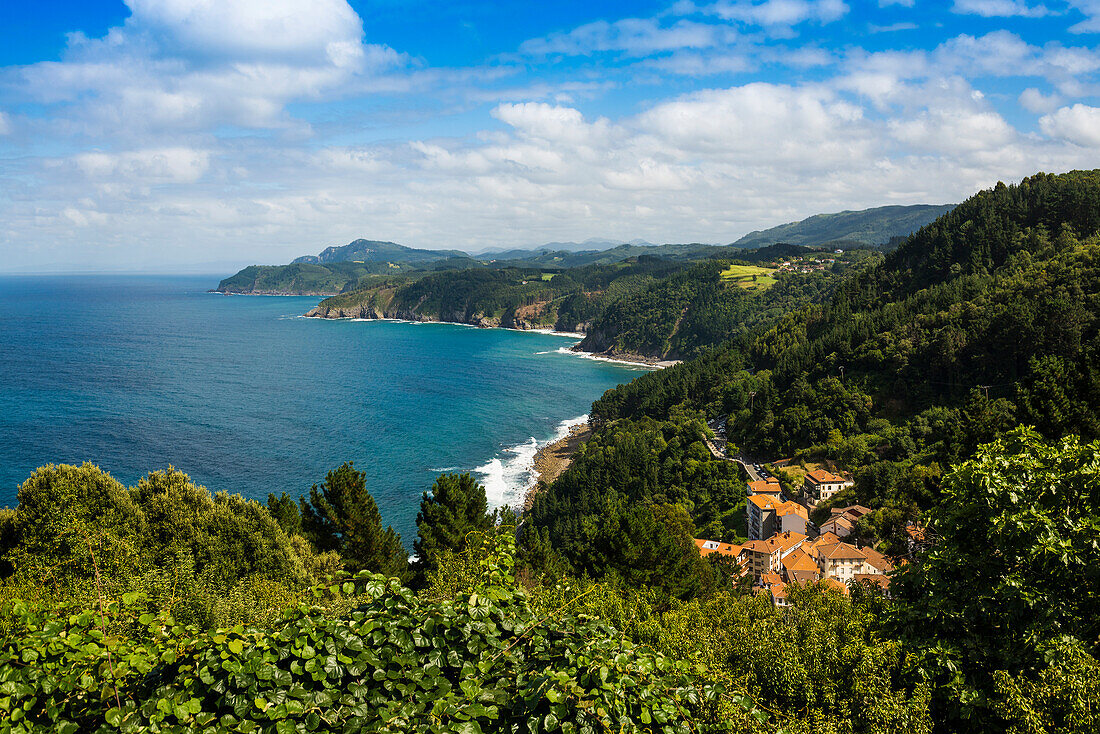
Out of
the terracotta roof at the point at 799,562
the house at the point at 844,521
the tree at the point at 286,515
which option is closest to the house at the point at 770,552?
the terracotta roof at the point at 799,562

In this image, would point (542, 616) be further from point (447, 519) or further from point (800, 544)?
point (800, 544)

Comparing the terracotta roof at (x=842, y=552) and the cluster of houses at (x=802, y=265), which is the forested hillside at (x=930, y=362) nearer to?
the terracotta roof at (x=842, y=552)

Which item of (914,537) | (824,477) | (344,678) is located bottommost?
(824,477)

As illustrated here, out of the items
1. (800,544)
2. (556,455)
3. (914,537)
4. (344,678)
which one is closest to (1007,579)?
(344,678)

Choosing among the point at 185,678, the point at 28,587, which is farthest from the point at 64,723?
the point at 28,587

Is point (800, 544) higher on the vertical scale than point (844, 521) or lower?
lower

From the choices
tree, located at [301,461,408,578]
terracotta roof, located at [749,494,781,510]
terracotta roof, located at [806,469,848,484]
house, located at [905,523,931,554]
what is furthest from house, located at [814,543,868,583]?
tree, located at [301,461,408,578]

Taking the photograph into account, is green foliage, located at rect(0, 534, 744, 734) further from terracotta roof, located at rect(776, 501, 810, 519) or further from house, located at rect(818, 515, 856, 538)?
terracotta roof, located at rect(776, 501, 810, 519)
